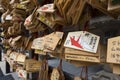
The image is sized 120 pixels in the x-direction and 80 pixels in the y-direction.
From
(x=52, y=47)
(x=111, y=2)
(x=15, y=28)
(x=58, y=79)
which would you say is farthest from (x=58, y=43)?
(x=15, y=28)

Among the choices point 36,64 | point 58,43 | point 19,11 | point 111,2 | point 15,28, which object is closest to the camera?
point 111,2

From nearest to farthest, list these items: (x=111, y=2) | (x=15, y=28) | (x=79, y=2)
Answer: (x=111, y=2) < (x=79, y=2) < (x=15, y=28)

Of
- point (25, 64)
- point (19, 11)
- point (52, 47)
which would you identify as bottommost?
point (25, 64)

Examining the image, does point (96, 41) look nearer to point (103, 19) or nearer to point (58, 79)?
point (103, 19)

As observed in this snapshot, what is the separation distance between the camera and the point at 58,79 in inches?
26.6

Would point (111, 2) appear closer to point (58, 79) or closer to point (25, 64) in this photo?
point (58, 79)

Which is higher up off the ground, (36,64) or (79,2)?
(79,2)

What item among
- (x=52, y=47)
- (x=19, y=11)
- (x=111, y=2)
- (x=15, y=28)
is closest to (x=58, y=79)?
(x=52, y=47)

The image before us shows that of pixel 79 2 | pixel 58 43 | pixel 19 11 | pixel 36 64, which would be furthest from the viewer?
pixel 19 11

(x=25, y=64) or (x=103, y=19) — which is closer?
(x=103, y=19)

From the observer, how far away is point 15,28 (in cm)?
121

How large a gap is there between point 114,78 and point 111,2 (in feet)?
0.86

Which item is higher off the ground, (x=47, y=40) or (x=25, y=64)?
(x=47, y=40)

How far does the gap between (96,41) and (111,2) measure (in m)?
0.11
